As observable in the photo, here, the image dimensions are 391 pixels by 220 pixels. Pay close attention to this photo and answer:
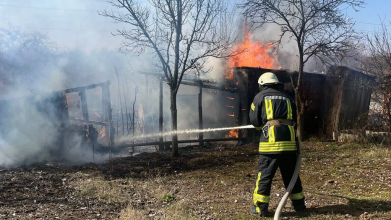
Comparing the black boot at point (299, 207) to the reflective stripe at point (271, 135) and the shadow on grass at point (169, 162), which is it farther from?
the shadow on grass at point (169, 162)

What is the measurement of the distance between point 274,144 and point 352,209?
1517 millimetres

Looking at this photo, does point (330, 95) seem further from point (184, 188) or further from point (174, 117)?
point (184, 188)

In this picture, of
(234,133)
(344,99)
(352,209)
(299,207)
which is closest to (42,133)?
(234,133)

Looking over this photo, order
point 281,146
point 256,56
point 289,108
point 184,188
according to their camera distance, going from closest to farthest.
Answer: point 281,146
point 289,108
point 184,188
point 256,56

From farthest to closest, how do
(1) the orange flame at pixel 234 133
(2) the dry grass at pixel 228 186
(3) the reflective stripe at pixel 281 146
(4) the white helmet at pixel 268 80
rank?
(1) the orange flame at pixel 234 133, (4) the white helmet at pixel 268 80, (2) the dry grass at pixel 228 186, (3) the reflective stripe at pixel 281 146

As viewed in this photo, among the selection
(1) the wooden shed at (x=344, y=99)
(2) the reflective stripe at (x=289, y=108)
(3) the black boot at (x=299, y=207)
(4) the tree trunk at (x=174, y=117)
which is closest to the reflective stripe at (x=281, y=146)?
(2) the reflective stripe at (x=289, y=108)

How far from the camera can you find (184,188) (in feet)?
19.7

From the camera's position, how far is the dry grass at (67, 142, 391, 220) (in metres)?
4.56

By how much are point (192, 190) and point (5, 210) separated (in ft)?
9.63

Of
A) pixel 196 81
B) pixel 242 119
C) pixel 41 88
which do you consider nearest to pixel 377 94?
pixel 242 119

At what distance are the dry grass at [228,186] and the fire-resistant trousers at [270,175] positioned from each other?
259 millimetres

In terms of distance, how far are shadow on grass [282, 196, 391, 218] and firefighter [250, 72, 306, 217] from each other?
0.46ft

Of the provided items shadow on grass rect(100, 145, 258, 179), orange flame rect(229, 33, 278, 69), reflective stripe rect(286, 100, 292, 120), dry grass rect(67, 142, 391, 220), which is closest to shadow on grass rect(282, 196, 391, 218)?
dry grass rect(67, 142, 391, 220)

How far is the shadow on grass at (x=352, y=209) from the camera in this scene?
441 cm
